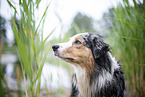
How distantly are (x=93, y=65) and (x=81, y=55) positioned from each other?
0.23 meters

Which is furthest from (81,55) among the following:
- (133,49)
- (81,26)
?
(81,26)

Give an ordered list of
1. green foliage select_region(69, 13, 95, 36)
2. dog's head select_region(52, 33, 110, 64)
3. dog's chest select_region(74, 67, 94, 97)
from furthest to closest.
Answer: green foliage select_region(69, 13, 95, 36) → dog's chest select_region(74, 67, 94, 97) → dog's head select_region(52, 33, 110, 64)

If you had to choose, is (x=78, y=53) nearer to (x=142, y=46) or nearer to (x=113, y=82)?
(x=113, y=82)

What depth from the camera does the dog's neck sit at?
1.31 m

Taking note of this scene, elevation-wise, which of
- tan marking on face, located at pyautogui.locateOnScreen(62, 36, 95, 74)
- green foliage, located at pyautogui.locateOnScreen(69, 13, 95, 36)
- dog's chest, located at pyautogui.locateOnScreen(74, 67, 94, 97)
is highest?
green foliage, located at pyautogui.locateOnScreen(69, 13, 95, 36)

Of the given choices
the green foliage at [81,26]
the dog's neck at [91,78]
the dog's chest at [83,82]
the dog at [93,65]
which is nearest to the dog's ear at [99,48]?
the dog at [93,65]

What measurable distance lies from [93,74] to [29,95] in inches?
33.6

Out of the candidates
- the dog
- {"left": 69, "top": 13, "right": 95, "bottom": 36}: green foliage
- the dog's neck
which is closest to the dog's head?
the dog

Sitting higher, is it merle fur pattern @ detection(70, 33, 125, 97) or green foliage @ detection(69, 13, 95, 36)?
green foliage @ detection(69, 13, 95, 36)

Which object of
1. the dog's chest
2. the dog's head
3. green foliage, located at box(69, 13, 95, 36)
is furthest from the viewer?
green foliage, located at box(69, 13, 95, 36)

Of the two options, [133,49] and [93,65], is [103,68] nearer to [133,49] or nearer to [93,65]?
[93,65]

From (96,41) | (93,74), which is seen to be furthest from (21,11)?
(93,74)

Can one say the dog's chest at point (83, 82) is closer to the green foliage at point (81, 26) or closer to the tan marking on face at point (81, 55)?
the tan marking on face at point (81, 55)

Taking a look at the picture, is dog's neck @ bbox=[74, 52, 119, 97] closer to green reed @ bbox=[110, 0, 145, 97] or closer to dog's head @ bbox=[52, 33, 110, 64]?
dog's head @ bbox=[52, 33, 110, 64]
